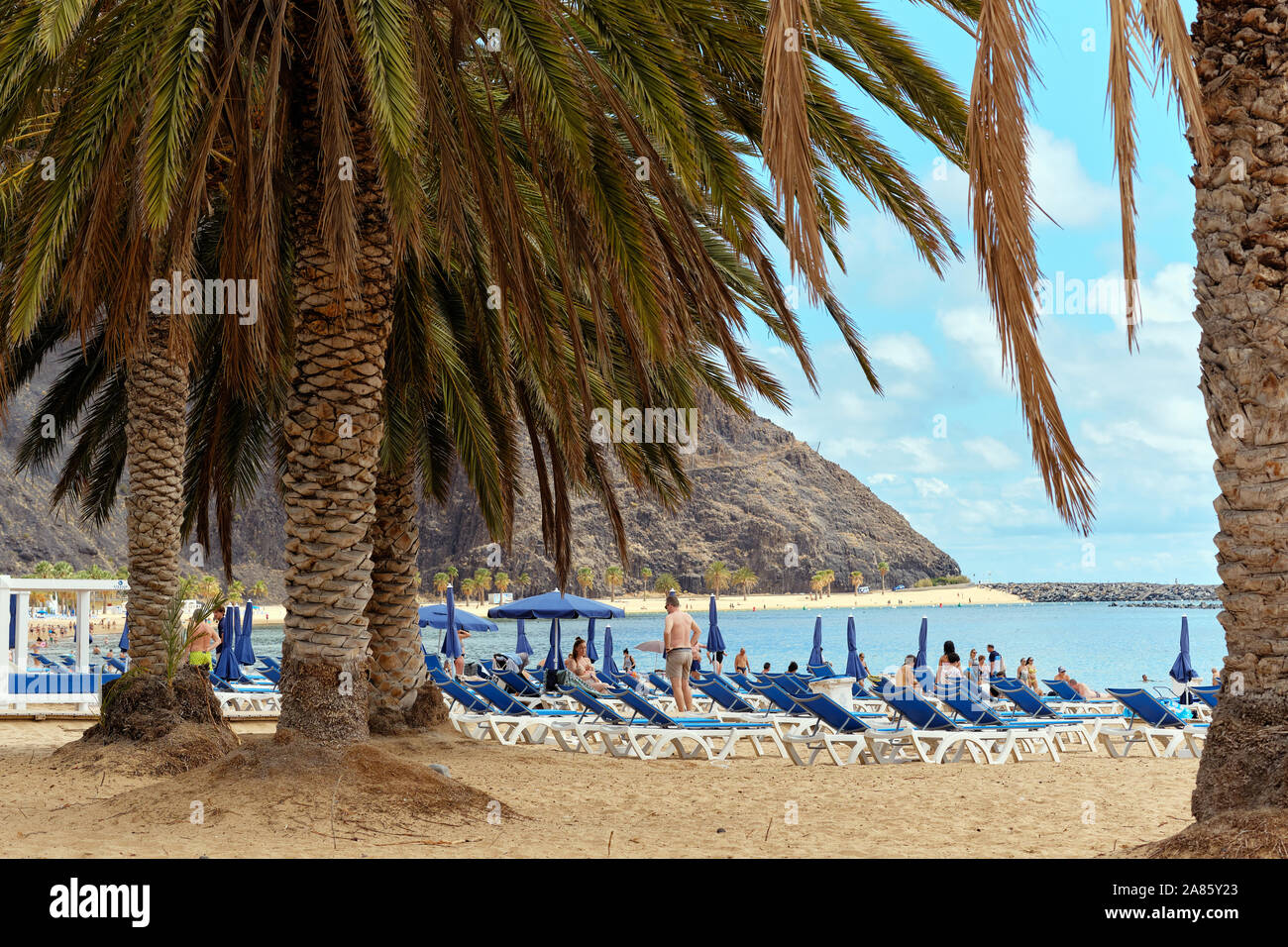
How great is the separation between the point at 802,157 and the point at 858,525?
136362 millimetres

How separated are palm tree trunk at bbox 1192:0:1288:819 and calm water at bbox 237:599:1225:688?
29.6 m

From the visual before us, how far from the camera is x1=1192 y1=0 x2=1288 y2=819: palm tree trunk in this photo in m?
4.55

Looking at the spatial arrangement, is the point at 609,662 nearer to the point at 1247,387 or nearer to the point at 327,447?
the point at 327,447

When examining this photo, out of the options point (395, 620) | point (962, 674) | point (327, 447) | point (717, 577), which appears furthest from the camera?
point (717, 577)

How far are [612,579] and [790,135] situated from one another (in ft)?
382

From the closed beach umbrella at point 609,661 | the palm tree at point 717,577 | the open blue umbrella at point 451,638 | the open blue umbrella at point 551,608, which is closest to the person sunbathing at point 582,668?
the open blue umbrella at point 551,608

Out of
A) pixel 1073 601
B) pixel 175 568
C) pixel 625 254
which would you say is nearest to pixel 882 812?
pixel 625 254

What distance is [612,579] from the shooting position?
120 metres

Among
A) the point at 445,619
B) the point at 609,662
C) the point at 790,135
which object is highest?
the point at 790,135

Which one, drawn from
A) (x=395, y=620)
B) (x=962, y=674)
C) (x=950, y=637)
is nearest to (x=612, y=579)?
(x=950, y=637)

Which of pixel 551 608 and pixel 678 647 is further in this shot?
pixel 551 608

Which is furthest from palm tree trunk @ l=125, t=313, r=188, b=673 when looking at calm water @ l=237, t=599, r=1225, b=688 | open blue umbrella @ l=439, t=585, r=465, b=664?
calm water @ l=237, t=599, r=1225, b=688

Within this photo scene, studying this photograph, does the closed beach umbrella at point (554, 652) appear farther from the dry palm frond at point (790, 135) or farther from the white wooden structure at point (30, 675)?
the dry palm frond at point (790, 135)

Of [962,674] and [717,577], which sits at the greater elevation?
[962,674]
